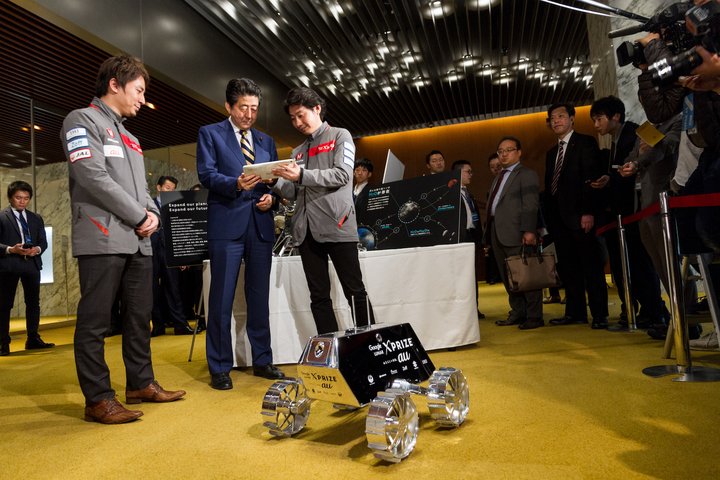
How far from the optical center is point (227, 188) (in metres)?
2.52

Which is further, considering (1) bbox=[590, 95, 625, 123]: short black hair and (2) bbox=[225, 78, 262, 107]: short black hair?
(1) bbox=[590, 95, 625, 123]: short black hair

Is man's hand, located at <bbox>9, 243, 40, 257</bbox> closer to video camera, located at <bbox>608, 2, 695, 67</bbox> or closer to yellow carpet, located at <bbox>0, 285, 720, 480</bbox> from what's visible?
yellow carpet, located at <bbox>0, 285, 720, 480</bbox>

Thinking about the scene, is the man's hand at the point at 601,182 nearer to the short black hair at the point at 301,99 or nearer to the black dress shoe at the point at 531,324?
the black dress shoe at the point at 531,324

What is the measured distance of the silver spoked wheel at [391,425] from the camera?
1.34m

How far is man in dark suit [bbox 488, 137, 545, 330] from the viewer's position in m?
3.96

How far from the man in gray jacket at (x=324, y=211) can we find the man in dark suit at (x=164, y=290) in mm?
3273

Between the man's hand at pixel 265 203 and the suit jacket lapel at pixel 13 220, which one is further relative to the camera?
the suit jacket lapel at pixel 13 220

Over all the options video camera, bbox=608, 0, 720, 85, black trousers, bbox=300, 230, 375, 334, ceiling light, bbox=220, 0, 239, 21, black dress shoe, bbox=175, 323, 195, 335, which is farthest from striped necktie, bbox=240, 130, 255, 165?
ceiling light, bbox=220, 0, 239, 21

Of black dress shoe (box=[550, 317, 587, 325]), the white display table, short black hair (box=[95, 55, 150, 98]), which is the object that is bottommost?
black dress shoe (box=[550, 317, 587, 325])

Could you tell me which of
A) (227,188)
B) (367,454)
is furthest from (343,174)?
(367,454)

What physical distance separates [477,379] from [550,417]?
0.65m

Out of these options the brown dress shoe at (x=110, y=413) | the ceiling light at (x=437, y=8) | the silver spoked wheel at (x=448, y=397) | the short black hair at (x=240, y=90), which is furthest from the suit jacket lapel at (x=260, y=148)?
the ceiling light at (x=437, y=8)

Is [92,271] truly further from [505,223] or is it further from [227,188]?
[505,223]

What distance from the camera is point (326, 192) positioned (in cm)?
251
